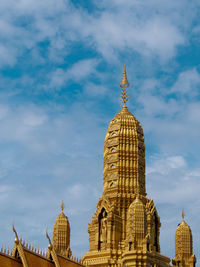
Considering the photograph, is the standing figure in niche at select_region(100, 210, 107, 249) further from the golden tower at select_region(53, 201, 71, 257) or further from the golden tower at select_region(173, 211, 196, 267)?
the golden tower at select_region(173, 211, 196, 267)

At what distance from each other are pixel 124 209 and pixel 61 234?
22.5 feet

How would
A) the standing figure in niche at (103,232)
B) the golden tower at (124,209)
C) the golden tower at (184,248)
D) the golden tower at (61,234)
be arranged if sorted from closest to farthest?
the golden tower at (124,209) < the standing figure in niche at (103,232) < the golden tower at (61,234) < the golden tower at (184,248)

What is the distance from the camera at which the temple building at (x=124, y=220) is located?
53250mm

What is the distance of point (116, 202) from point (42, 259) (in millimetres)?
17465

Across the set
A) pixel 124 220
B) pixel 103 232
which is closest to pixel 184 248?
pixel 124 220

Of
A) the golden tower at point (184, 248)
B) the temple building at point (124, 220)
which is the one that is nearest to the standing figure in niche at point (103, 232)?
the temple building at point (124, 220)

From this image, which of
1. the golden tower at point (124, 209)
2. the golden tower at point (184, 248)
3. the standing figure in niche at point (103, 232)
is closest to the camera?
the golden tower at point (124, 209)

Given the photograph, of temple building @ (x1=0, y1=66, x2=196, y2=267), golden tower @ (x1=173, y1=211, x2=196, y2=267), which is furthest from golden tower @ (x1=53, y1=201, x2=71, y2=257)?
golden tower @ (x1=173, y1=211, x2=196, y2=267)

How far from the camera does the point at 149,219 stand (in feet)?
191

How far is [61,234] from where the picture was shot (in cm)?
6038

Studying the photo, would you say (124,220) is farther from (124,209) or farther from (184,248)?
(184,248)

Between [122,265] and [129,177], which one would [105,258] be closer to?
[122,265]

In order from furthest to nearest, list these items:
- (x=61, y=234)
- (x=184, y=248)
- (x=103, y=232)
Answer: (x=184, y=248) < (x=61, y=234) < (x=103, y=232)

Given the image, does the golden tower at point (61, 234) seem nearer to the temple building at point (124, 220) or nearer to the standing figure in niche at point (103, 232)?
the temple building at point (124, 220)
